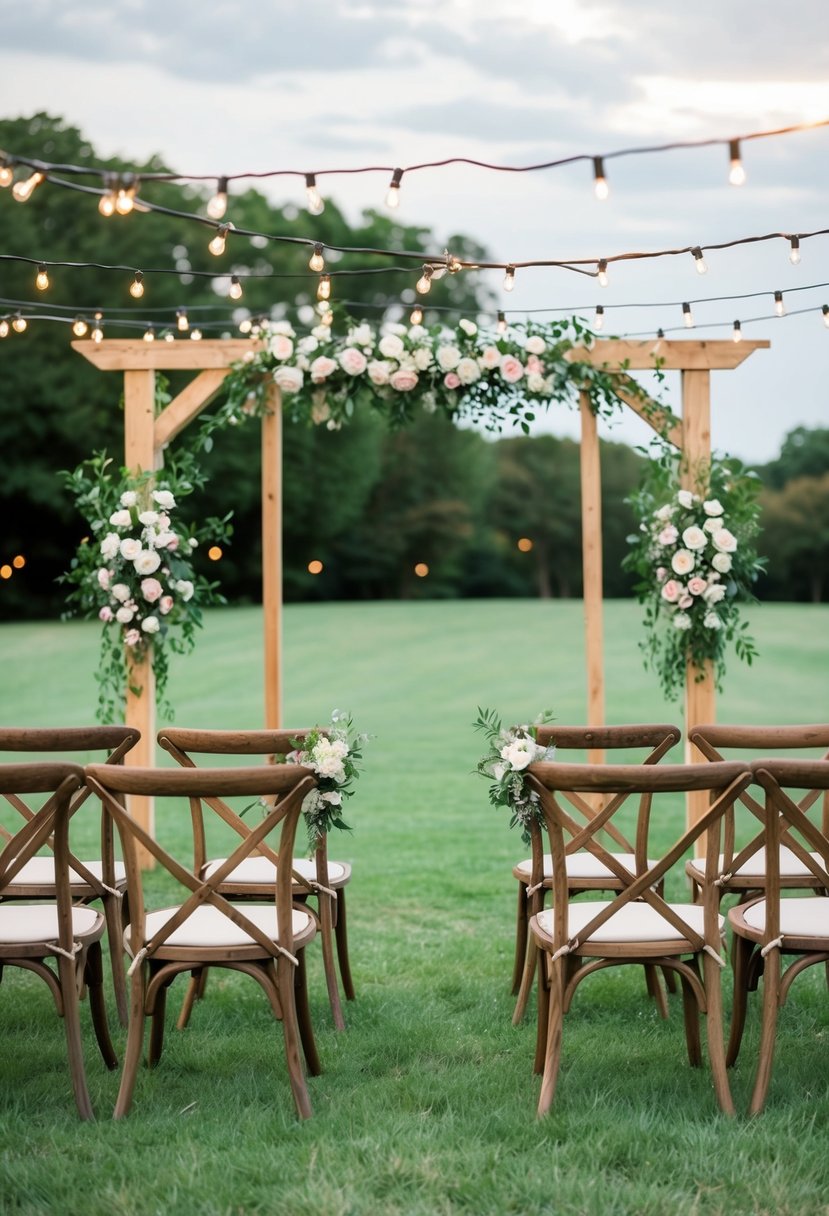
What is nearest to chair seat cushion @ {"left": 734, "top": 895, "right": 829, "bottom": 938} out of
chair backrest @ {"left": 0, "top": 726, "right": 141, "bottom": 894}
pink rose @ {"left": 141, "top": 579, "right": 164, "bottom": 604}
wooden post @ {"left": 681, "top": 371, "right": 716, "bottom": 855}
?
chair backrest @ {"left": 0, "top": 726, "right": 141, "bottom": 894}

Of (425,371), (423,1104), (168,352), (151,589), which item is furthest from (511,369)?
A: (423,1104)

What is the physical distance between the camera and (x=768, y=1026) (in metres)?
A: 3.39

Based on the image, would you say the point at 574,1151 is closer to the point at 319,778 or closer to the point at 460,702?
the point at 319,778

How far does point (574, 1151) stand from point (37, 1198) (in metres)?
1.29

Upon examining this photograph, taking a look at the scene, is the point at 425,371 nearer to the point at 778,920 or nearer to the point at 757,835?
the point at 757,835

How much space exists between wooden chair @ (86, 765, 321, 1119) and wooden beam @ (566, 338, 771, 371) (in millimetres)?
4004

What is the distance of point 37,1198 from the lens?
112 inches

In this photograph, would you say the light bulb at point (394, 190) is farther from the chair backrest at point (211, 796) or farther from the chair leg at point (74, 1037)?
the chair leg at point (74, 1037)

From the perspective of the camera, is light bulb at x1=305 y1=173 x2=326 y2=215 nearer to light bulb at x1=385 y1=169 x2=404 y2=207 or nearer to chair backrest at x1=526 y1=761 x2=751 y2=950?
light bulb at x1=385 y1=169 x2=404 y2=207

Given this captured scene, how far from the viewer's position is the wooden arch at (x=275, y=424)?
666 cm

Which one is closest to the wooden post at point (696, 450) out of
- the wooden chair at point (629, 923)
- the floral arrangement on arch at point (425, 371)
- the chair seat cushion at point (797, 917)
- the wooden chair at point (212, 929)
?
the floral arrangement on arch at point (425, 371)

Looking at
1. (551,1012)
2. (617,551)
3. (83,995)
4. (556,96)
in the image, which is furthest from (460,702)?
(551,1012)

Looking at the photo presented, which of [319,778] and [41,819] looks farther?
[319,778]

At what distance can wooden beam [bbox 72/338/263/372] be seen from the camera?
6.74 metres
